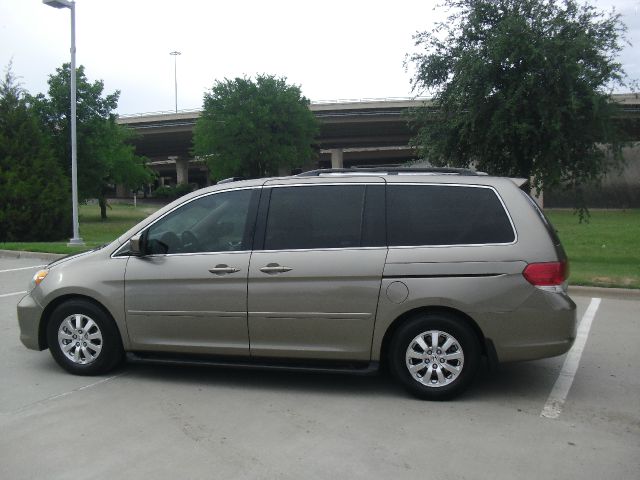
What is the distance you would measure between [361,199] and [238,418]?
206 cm

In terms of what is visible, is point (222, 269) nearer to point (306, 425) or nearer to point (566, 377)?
point (306, 425)

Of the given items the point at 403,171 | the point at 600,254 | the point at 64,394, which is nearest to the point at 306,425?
the point at 64,394

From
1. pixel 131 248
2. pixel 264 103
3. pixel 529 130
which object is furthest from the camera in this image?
pixel 264 103

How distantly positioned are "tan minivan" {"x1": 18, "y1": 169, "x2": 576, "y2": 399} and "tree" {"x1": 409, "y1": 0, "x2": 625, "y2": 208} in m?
9.16

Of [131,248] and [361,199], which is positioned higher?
[361,199]

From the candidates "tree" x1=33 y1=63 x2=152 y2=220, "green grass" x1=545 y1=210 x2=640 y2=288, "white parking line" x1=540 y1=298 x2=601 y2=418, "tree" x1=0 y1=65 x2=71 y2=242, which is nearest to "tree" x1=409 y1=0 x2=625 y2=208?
"green grass" x1=545 y1=210 x2=640 y2=288

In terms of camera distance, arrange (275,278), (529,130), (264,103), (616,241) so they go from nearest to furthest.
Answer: (275,278) → (529,130) → (616,241) → (264,103)

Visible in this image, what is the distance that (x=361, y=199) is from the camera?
18.0 feet

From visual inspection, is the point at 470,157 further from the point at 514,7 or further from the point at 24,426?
the point at 24,426

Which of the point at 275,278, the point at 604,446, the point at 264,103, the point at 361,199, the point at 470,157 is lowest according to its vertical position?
the point at 604,446

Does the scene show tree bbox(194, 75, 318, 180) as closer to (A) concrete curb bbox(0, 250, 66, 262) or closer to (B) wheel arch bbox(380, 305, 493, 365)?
(A) concrete curb bbox(0, 250, 66, 262)

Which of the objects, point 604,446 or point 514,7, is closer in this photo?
point 604,446

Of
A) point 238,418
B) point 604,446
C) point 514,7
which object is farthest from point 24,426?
point 514,7

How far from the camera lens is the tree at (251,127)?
4306 centimetres
